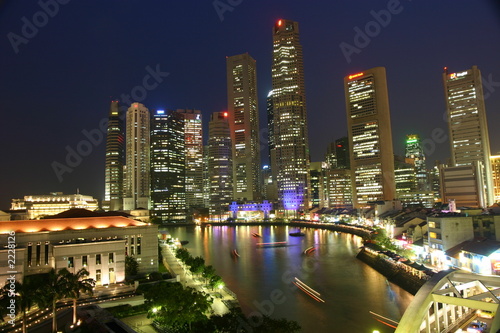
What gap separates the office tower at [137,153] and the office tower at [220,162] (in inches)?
1108

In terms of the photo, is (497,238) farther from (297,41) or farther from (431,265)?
(297,41)

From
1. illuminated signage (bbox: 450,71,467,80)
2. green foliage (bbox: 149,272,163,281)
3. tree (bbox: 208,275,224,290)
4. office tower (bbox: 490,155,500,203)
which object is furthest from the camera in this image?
illuminated signage (bbox: 450,71,467,80)

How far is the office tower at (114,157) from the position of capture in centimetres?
14850

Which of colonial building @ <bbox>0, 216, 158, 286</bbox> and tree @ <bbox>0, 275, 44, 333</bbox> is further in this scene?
colonial building @ <bbox>0, 216, 158, 286</bbox>

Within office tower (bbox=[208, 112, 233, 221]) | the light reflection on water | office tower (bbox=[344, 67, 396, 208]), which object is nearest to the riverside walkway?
the light reflection on water

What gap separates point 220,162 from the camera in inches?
5546

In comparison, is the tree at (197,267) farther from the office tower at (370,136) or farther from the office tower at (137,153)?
the office tower at (137,153)

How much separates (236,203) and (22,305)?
363ft

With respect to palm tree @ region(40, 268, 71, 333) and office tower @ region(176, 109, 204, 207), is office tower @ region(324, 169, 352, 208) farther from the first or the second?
palm tree @ region(40, 268, 71, 333)

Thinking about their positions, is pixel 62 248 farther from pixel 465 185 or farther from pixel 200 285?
pixel 465 185

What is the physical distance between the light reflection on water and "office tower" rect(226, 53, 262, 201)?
310 ft

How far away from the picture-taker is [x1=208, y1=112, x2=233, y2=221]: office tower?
454 ft

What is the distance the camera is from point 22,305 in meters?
14.5

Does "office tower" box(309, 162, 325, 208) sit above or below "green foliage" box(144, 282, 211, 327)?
above
